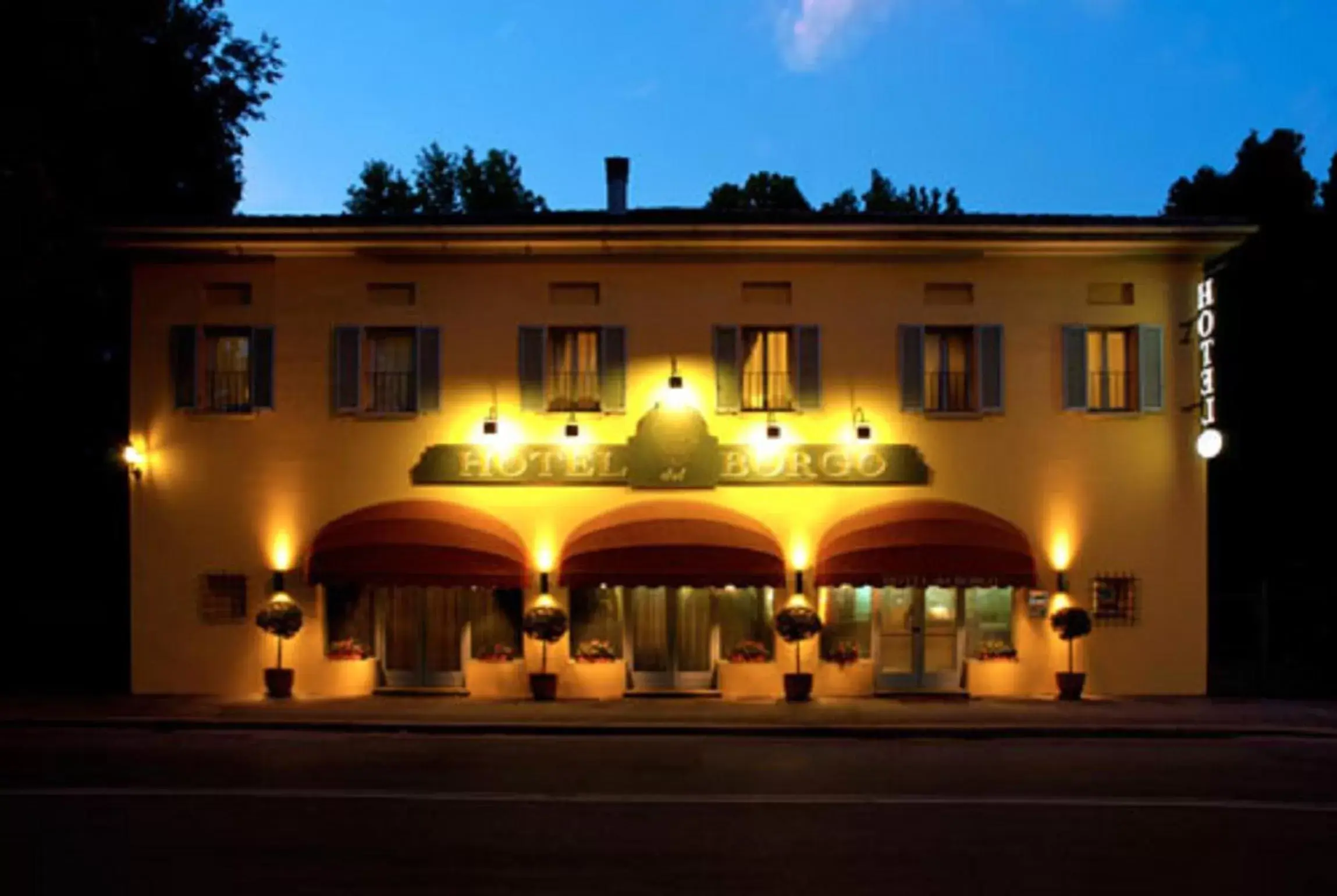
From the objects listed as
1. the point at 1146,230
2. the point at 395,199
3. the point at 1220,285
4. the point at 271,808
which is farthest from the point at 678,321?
the point at 395,199

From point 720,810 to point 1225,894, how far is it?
4.71 m

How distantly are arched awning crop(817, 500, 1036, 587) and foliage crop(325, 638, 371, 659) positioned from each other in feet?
27.2

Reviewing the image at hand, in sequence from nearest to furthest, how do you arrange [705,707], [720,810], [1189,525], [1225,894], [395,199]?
[1225,894] → [720,810] → [705,707] → [1189,525] → [395,199]

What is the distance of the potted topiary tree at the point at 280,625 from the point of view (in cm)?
1950

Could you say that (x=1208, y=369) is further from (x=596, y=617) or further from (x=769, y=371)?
(x=596, y=617)

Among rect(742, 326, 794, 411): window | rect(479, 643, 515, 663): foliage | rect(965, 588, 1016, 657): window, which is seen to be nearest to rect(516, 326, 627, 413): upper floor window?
rect(742, 326, 794, 411): window

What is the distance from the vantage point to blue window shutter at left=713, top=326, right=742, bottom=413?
798 inches

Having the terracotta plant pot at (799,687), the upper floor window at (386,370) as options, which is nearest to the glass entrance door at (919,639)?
the terracotta plant pot at (799,687)

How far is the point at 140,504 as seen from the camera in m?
20.5

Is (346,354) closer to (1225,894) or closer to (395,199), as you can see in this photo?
(1225,894)

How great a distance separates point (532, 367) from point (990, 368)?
26.9 ft

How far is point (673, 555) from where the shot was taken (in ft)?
62.3

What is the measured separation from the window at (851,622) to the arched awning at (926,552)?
1.21 meters

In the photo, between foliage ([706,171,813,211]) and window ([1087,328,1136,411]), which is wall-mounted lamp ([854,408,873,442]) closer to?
window ([1087,328,1136,411])
